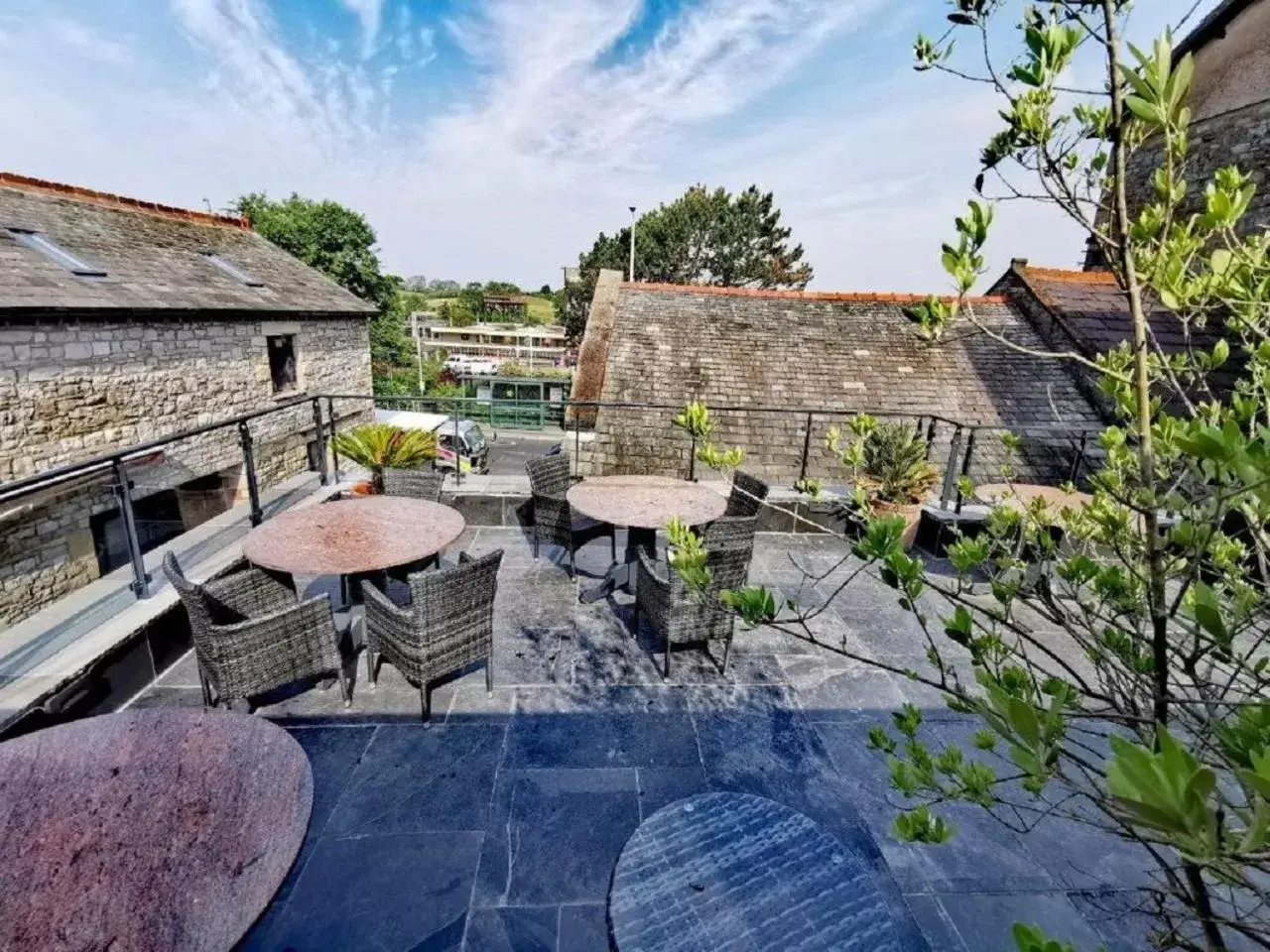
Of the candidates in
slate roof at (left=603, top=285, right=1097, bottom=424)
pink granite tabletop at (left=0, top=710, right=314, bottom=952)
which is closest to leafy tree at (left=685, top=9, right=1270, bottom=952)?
pink granite tabletop at (left=0, top=710, right=314, bottom=952)

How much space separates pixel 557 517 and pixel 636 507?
0.72 m

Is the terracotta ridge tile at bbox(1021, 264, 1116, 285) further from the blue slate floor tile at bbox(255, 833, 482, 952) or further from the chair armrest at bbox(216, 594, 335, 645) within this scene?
the blue slate floor tile at bbox(255, 833, 482, 952)

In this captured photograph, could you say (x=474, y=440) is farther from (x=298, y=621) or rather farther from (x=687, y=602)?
(x=687, y=602)

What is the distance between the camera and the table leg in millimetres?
Answer: 4109

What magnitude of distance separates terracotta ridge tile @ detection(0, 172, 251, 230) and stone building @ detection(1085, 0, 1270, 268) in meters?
17.9

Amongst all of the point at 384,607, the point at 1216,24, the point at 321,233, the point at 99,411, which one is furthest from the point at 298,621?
the point at 321,233

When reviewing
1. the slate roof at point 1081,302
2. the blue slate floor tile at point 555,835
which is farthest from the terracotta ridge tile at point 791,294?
the blue slate floor tile at point 555,835

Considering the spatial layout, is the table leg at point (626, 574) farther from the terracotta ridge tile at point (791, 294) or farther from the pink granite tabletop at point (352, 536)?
the terracotta ridge tile at point (791, 294)

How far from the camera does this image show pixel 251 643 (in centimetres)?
250

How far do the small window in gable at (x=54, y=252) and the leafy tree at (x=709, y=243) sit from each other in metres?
20.9

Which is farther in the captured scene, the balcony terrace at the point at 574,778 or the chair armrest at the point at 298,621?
the chair armrest at the point at 298,621

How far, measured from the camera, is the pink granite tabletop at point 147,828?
1.18 metres

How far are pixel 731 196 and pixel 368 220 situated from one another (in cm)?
1699

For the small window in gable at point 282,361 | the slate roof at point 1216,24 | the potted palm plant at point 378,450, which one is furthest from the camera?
the small window in gable at point 282,361
